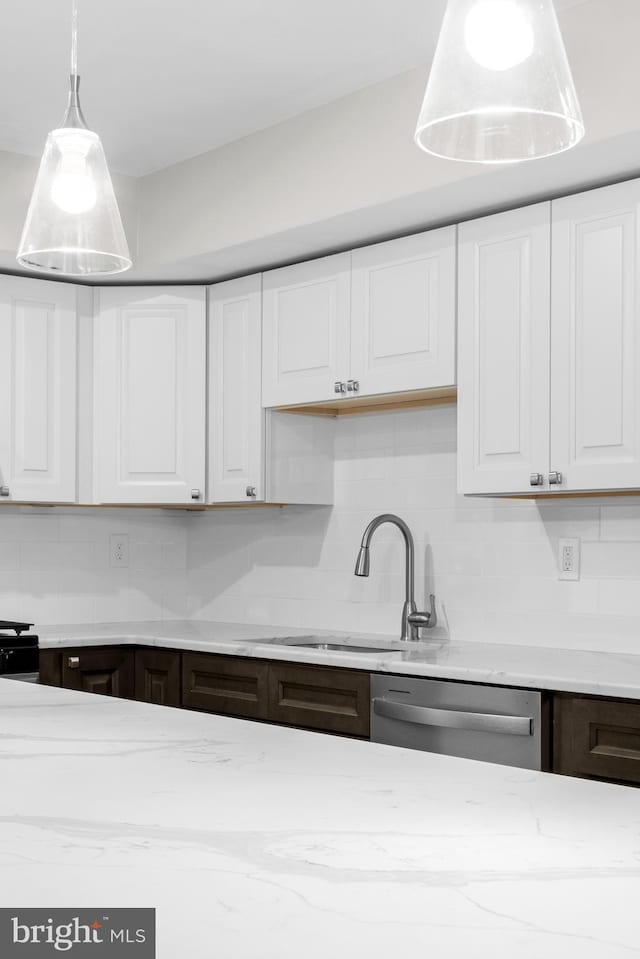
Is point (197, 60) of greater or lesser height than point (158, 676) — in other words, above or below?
above

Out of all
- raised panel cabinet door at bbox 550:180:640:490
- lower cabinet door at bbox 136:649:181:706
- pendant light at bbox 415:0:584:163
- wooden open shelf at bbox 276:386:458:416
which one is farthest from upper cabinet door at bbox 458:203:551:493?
pendant light at bbox 415:0:584:163

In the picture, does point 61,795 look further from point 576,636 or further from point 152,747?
point 576,636

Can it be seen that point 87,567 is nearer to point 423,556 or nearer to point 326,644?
point 326,644

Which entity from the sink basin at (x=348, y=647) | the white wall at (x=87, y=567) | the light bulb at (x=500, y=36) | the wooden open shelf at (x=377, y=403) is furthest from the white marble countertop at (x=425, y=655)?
the light bulb at (x=500, y=36)

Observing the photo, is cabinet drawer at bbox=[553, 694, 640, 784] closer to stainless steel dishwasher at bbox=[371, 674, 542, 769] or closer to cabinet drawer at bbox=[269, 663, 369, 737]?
stainless steel dishwasher at bbox=[371, 674, 542, 769]

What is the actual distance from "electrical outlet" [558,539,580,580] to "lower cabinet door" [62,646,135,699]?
1.61 meters

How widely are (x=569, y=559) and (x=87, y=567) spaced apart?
2.13 meters

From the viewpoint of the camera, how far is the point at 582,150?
9.30ft

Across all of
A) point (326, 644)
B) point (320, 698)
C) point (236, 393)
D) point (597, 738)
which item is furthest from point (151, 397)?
point (597, 738)

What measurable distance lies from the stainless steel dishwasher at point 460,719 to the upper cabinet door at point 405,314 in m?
0.98

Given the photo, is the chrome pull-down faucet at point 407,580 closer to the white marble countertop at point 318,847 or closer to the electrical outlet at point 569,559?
the electrical outlet at point 569,559

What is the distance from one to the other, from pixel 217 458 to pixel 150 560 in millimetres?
833

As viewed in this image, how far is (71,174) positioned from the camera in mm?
1788
